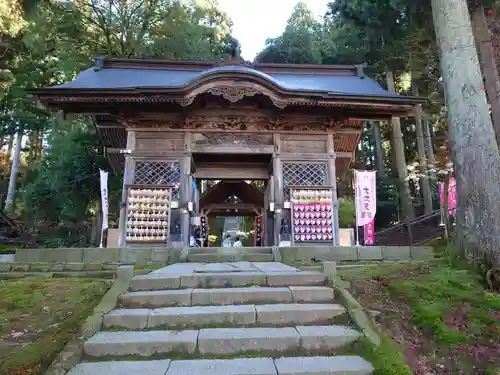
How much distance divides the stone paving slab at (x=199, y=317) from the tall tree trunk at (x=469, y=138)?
9.98ft

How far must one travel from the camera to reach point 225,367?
8.57 feet

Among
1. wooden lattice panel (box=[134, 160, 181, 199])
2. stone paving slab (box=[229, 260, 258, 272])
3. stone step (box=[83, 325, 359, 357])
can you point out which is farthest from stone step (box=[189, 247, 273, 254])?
stone step (box=[83, 325, 359, 357])

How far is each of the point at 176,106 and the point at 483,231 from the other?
721 cm

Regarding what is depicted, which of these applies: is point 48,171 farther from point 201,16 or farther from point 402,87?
point 402,87

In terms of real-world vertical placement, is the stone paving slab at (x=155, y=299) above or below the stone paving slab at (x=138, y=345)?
above

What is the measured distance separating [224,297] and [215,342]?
759 mm

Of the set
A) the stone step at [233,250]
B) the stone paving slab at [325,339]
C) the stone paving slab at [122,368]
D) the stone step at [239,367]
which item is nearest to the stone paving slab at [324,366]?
the stone step at [239,367]

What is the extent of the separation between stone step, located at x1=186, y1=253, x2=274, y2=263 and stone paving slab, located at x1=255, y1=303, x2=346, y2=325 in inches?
121

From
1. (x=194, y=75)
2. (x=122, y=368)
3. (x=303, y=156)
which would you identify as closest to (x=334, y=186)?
(x=303, y=156)

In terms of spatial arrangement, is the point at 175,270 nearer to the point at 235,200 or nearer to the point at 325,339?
the point at 325,339

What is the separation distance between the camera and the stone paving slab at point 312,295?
3660 mm

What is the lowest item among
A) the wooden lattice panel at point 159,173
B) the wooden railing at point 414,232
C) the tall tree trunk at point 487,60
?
the wooden railing at point 414,232

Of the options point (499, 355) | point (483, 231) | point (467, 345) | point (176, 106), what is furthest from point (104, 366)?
point (176, 106)

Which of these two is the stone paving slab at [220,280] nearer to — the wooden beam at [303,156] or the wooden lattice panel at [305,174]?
the wooden lattice panel at [305,174]
